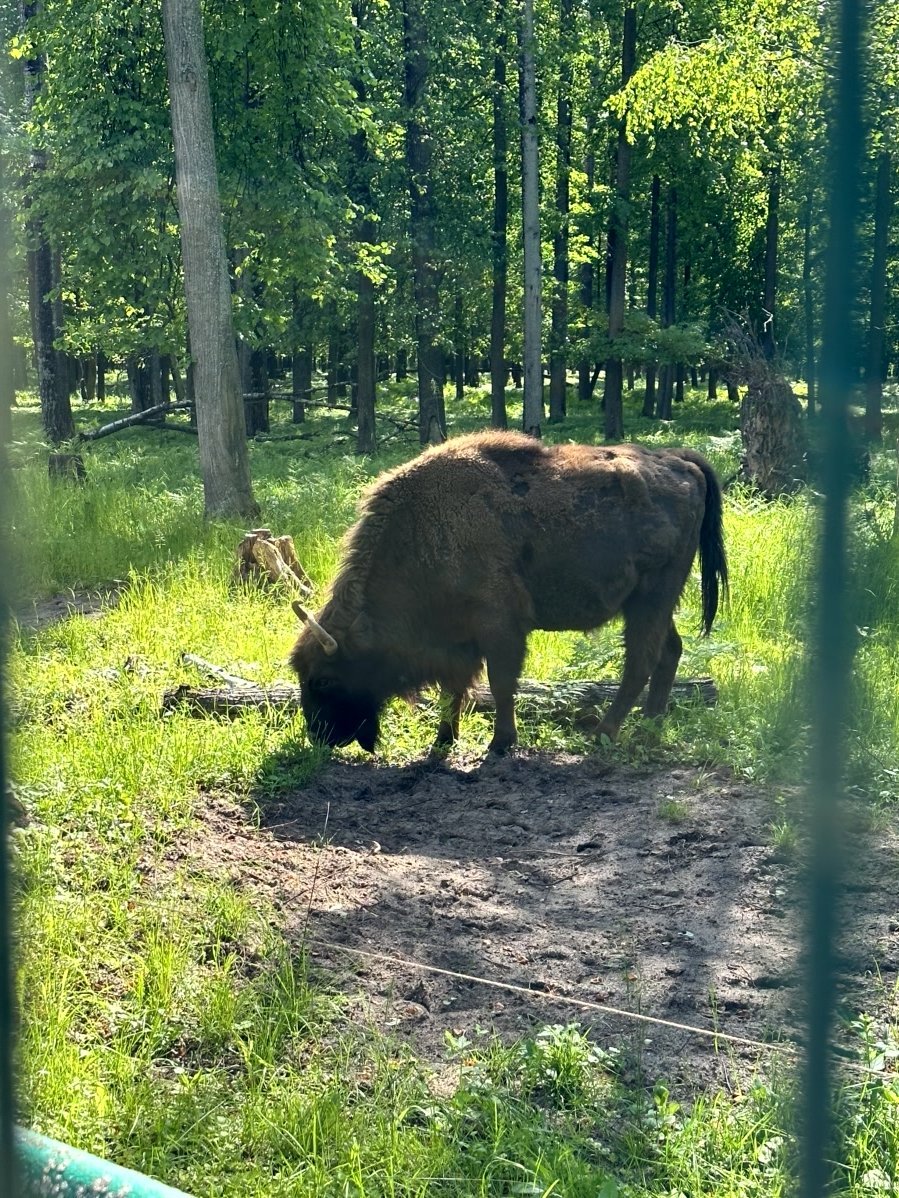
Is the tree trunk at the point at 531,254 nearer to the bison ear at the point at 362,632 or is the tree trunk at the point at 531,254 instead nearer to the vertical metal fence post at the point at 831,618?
the bison ear at the point at 362,632

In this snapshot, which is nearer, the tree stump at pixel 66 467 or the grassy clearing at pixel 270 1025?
the grassy clearing at pixel 270 1025

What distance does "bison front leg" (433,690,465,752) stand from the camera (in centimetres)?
730

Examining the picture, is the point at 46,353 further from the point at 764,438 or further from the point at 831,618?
the point at 831,618

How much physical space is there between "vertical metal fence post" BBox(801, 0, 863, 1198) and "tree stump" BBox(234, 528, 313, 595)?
318 inches

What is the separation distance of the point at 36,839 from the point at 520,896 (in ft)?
6.42

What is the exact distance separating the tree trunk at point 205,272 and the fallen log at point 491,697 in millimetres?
5409

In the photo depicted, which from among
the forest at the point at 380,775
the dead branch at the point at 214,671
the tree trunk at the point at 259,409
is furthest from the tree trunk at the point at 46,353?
the dead branch at the point at 214,671

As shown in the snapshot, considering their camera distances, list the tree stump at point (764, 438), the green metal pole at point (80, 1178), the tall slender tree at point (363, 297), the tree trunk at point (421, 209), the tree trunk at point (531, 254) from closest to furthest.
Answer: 1. the green metal pole at point (80, 1178)
2. the tree stump at point (764, 438)
3. the tree trunk at point (531, 254)
4. the tall slender tree at point (363, 297)
5. the tree trunk at point (421, 209)

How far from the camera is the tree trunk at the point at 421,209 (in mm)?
23375

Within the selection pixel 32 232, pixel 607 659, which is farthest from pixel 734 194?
pixel 607 659

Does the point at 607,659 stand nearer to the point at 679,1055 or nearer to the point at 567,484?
the point at 567,484

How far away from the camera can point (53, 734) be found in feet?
20.3

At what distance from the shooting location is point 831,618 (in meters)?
1.25

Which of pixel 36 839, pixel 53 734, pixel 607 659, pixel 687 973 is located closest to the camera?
pixel 687 973
